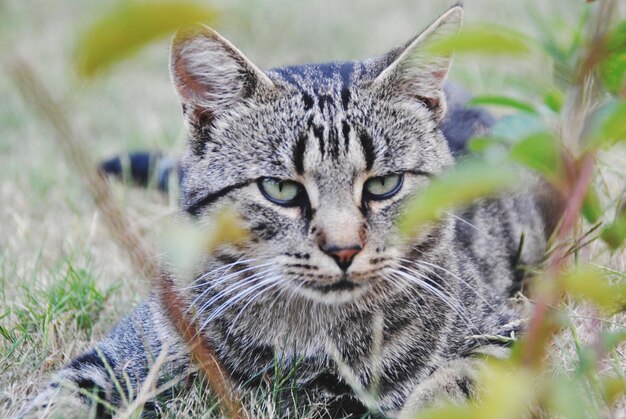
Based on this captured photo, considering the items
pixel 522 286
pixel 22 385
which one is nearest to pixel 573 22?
pixel 522 286

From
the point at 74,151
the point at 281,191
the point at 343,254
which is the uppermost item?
the point at 74,151

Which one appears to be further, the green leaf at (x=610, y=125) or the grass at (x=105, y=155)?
the grass at (x=105, y=155)

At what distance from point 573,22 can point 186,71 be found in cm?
368

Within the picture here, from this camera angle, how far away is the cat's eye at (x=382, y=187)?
2.11 meters

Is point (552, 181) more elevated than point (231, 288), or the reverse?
point (552, 181)

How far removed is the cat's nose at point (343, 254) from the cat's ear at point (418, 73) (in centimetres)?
Result: 55

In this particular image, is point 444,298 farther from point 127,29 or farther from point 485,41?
point 127,29

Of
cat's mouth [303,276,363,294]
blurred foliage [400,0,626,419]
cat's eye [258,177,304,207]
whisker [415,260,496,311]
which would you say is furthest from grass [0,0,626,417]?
cat's eye [258,177,304,207]

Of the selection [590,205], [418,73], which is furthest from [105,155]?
[590,205]

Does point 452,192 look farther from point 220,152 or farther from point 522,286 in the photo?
point 522,286

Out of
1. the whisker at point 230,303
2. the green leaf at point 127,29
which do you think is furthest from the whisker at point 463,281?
the green leaf at point 127,29

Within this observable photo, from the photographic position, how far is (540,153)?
113 centimetres

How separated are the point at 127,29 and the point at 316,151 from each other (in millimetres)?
1236

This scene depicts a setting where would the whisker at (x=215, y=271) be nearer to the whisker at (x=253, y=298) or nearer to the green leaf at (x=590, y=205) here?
the whisker at (x=253, y=298)
